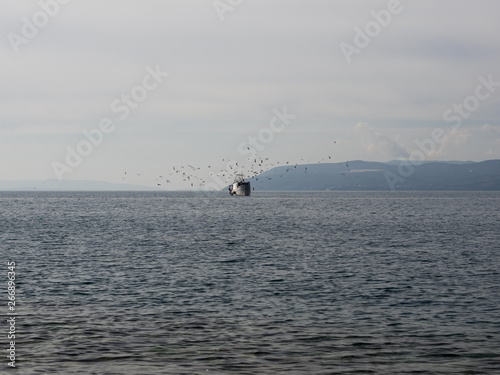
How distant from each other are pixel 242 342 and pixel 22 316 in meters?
10.9

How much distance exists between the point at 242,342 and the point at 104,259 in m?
32.9

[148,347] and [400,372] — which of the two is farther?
[148,347]

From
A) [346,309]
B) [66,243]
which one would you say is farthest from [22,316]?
[66,243]

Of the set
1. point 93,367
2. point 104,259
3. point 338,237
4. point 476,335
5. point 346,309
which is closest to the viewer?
point 93,367

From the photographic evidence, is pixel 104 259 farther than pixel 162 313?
Yes

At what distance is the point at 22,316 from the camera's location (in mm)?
28109

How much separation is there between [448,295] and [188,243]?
40.1m

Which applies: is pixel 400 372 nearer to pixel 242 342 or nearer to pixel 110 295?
pixel 242 342

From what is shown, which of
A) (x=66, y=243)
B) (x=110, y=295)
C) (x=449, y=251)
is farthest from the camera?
(x=66, y=243)

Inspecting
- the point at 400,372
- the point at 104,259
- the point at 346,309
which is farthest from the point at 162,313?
the point at 104,259

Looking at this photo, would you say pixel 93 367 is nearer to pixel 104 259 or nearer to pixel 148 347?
pixel 148 347

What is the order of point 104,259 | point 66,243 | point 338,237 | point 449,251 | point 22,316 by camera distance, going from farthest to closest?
point 338,237 → point 66,243 → point 449,251 → point 104,259 → point 22,316

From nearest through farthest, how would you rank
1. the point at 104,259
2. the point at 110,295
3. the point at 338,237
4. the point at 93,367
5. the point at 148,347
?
the point at 93,367, the point at 148,347, the point at 110,295, the point at 104,259, the point at 338,237

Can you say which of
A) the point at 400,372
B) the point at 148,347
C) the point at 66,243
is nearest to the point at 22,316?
the point at 148,347
